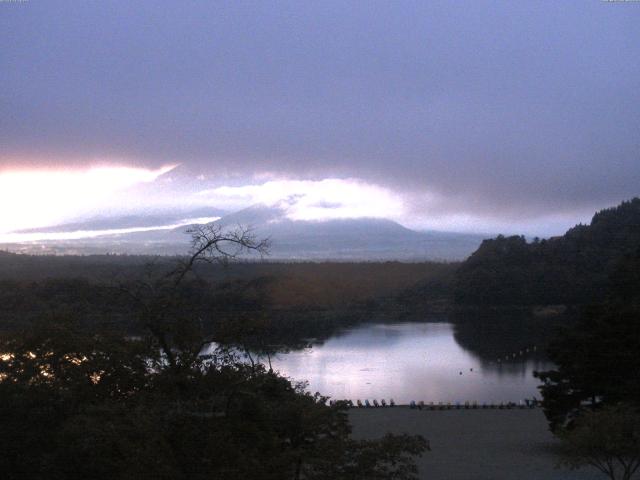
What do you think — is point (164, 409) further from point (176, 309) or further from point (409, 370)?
point (409, 370)

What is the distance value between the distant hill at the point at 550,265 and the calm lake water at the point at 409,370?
14973mm

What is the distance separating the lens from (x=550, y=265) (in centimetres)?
5559

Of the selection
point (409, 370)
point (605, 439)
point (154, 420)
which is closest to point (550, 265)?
point (409, 370)

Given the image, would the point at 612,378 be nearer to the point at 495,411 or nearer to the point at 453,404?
the point at 495,411

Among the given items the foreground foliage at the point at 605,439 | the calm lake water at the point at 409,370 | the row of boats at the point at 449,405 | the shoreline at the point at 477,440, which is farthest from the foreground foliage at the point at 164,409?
the row of boats at the point at 449,405

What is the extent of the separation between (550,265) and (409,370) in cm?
3083

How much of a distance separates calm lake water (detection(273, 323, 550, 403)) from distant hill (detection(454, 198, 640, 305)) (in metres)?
15.0

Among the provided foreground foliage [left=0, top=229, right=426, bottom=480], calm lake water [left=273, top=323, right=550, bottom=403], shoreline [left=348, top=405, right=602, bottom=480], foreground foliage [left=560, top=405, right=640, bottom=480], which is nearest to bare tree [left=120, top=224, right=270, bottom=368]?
foreground foliage [left=0, top=229, right=426, bottom=480]

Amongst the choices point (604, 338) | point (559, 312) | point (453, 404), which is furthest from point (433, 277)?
point (604, 338)

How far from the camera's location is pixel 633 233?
58.6 meters

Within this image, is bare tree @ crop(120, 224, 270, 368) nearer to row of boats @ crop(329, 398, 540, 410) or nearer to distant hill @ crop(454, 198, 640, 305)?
row of boats @ crop(329, 398, 540, 410)

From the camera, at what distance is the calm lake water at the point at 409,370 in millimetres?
23681

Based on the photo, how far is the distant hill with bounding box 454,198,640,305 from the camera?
5156 cm

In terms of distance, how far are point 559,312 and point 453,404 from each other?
1076 inches
